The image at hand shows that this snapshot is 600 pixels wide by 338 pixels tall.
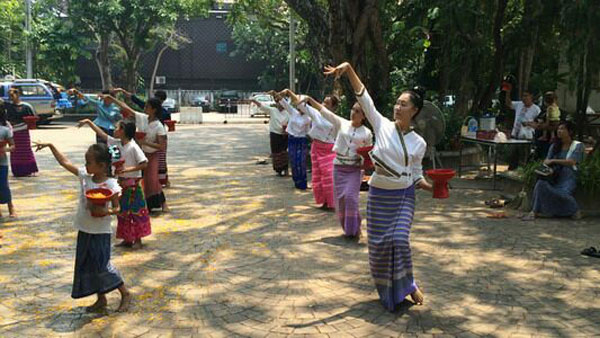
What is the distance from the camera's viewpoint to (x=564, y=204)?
790cm

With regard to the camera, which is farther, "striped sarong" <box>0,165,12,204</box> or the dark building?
the dark building

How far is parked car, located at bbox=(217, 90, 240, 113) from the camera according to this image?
39341 mm

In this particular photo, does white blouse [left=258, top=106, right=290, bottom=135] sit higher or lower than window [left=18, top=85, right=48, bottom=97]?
lower

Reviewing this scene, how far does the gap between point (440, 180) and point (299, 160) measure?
597 centimetres

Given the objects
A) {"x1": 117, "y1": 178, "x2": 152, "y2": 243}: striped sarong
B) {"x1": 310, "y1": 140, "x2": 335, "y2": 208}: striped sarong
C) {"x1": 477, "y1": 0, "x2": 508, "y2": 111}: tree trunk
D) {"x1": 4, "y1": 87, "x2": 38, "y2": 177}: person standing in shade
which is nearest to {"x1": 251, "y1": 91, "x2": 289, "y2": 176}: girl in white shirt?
{"x1": 310, "y1": 140, "x2": 335, "y2": 208}: striped sarong

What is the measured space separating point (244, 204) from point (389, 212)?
4.63 m

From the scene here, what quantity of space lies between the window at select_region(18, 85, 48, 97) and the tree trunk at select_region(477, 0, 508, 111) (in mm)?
18199

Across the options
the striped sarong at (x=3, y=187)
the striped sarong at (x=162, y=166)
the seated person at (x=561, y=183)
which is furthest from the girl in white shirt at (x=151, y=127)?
the seated person at (x=561, y=183)

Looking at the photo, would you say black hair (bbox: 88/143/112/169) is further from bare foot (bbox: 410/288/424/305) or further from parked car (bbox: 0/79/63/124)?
parked car (bbox: 0/79/63/124)

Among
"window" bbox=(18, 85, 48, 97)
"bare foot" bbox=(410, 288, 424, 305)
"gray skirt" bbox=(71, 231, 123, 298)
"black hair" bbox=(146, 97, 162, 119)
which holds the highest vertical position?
"window" bbox=(18, 85, 48, 97)

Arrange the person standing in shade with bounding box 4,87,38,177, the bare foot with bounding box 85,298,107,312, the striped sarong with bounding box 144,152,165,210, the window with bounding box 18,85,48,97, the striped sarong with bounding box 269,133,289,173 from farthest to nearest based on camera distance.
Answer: the window with bounding box 18,85,48,97 < the striped sarong with bounding box 269,133,289,173 < the person standing in shade with bounding box 4,87,38,177 < the striped sarong with bounding box 144,152,165,210 < the bare foot with bounding box 85,298,107,312

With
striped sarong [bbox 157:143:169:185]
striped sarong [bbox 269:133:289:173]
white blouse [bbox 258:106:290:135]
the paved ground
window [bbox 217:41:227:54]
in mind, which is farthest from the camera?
window [bbox 217:41:227:54]

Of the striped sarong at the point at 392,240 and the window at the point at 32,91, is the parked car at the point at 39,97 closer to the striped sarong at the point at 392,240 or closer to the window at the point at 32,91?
the window at the point at 32,91

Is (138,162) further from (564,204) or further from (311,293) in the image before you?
(564,204)
